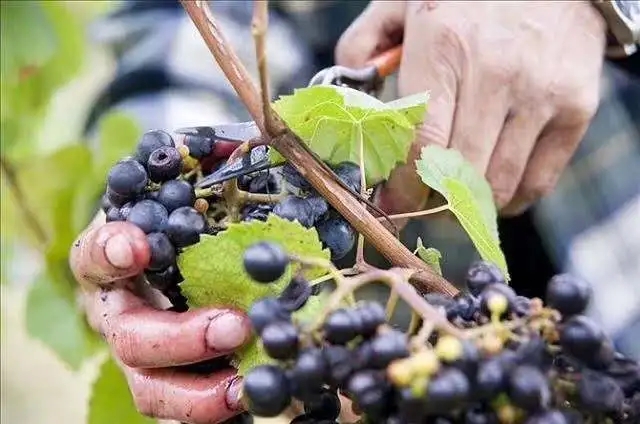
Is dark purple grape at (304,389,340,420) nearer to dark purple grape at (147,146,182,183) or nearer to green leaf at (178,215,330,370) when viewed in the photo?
green leaf at (178,215,330,370)

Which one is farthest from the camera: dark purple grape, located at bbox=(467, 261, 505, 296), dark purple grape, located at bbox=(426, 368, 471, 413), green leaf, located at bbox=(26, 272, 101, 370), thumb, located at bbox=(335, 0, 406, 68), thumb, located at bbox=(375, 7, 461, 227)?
green leaf, located at bbox=(26, 272, 101, 370)

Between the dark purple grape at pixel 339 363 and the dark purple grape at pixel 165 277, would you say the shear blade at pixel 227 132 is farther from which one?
the dark purple grape at pixel 339 363

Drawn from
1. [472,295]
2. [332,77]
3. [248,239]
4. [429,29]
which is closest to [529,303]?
[472,295]

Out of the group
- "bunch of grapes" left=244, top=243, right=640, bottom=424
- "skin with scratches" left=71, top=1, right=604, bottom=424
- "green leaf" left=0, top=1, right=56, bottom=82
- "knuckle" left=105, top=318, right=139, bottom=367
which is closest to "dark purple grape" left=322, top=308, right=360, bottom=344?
"bunch of grapes" left=244, top=243, right=640, bottom=424

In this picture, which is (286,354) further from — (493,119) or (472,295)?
(493,119)

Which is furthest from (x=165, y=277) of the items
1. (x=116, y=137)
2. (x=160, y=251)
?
(x=116, y=137)

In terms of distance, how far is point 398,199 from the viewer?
788 mm

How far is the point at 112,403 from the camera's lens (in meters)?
0.80

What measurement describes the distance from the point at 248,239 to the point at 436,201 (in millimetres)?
370

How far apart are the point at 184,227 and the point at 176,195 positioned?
0.08 ft

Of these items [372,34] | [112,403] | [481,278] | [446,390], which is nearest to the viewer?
[446,390]

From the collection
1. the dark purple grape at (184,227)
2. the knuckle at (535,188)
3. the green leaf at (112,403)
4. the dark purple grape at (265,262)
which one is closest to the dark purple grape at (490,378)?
the dark purple grape at (265,262)

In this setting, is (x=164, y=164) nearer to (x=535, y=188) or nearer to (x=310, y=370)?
(x=310, y=370)

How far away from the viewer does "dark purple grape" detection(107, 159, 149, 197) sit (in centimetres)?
53
